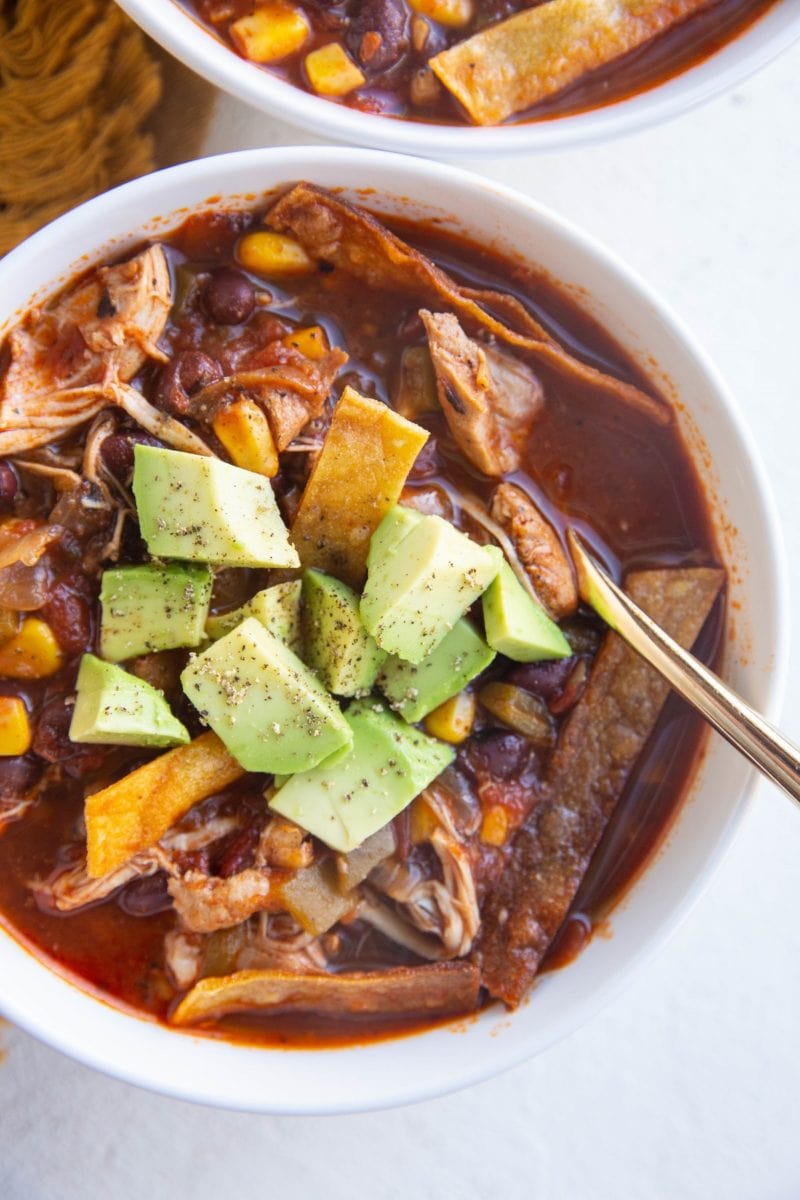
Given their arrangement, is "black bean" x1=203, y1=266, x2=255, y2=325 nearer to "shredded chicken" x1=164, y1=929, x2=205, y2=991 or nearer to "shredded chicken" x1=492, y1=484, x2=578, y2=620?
"shredded chicken" x1=492, y1=484, x2=578, y2=620

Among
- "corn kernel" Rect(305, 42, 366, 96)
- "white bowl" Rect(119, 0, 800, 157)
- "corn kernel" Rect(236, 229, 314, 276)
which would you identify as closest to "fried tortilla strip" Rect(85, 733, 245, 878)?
"corn kernel" Rect(236, 229, 314, 276)

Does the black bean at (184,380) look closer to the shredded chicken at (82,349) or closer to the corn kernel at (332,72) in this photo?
the shredded chicken at (82,349)

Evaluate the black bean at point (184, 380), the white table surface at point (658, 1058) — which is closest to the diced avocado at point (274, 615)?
the black bean at point (184, 380)

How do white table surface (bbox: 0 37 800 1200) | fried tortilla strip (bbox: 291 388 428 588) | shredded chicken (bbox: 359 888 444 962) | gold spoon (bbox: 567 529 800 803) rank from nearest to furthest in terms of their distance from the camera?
gold spoon (bbox: 567 529 800 803), fried tortilla strip (bbox: 291 388 428 588), shredded chicken (bbox: 359 888 444 962), white table surface (bbox: 0 37 800 1200)

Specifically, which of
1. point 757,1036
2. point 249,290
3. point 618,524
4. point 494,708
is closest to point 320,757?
point 494,708

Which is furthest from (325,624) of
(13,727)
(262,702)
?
→ (13,727)

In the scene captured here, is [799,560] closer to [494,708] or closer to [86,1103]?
[494,708]

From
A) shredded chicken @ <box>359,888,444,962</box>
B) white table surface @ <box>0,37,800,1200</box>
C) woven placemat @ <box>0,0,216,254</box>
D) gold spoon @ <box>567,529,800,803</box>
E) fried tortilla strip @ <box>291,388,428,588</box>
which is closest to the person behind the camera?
gold spoon @ <box>567,529,800,803</box>
